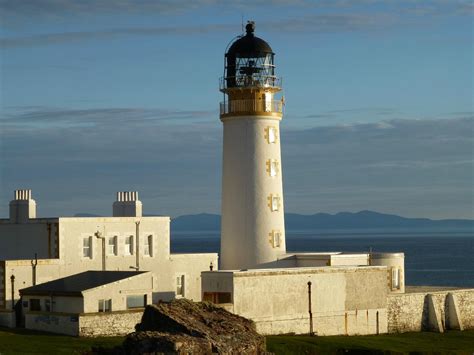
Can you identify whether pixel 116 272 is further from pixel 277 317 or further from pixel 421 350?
pixel 421 350

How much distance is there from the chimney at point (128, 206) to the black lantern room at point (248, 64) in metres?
6.96

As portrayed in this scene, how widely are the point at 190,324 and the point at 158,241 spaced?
11886mm

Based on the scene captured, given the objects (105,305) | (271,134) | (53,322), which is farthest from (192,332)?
(271,134)

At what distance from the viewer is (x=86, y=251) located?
49.4 m

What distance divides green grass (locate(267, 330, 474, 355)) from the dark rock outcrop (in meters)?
2.12

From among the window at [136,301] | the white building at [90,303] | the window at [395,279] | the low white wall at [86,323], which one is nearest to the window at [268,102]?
the window at [395,279]

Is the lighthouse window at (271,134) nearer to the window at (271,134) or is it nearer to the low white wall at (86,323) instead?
the window at (271,134)

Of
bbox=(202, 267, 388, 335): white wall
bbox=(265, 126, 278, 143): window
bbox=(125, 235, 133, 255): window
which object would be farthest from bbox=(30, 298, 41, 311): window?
bbox=(265, 126, 278, 143): window

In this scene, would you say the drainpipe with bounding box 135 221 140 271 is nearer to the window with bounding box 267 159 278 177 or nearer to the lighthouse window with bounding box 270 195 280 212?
the lighthouse window with bounding box 270 195 280 212

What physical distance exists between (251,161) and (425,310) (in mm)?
11543

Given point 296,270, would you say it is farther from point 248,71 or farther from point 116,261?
point 248,71

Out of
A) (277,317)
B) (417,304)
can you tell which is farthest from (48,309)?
(417,304)

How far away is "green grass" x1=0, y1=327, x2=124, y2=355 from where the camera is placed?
38594 mm

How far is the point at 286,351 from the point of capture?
43.6 metres
